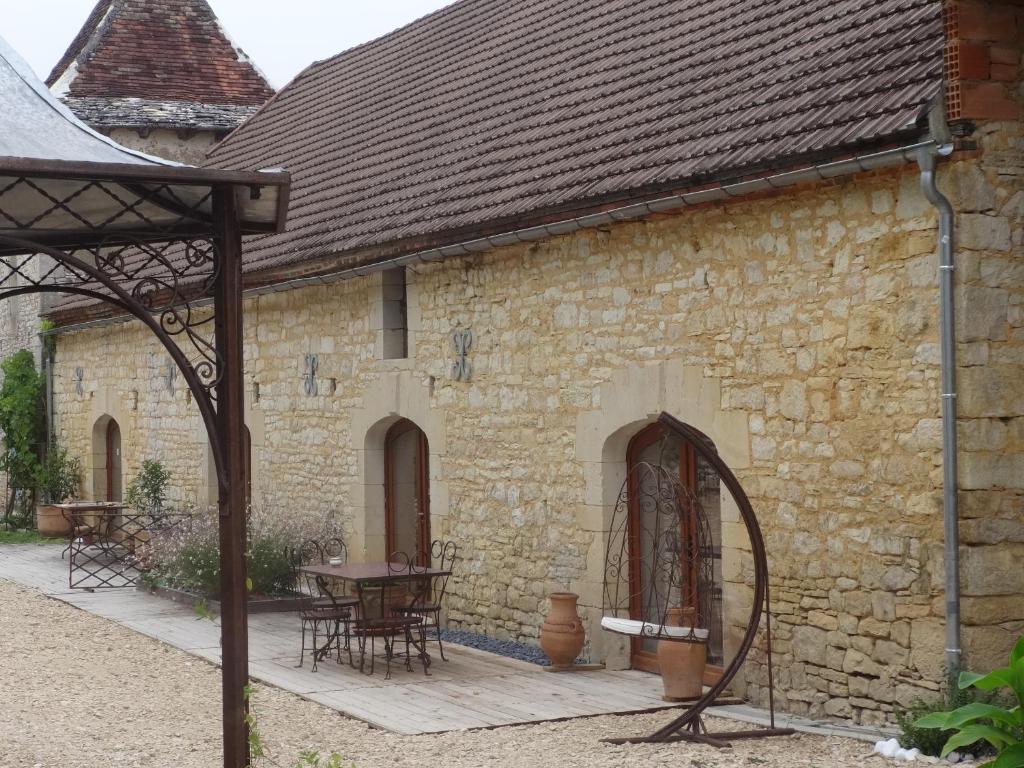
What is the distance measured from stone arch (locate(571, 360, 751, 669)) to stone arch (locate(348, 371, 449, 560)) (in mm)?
2296

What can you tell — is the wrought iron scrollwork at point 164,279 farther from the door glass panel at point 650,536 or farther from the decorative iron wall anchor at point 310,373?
the door glass panel at point 650,536

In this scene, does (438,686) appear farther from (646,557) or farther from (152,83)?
(152,83)

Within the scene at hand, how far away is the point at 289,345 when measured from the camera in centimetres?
1361

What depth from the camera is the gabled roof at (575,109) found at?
7742 mm

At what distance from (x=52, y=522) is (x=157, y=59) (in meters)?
7.95

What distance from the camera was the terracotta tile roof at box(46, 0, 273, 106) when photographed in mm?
21500

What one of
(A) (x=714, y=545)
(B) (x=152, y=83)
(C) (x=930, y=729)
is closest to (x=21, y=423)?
(B) (x=152, y=83)

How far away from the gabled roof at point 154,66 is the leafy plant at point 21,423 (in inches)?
154

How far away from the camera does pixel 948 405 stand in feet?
22.5

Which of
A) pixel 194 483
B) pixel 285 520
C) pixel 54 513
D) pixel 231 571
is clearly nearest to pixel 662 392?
pixel 231 571

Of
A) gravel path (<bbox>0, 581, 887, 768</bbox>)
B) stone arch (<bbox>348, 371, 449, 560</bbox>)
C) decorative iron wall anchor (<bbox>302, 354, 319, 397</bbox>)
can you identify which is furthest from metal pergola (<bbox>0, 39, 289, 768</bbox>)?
decorative iron wall anchor (<bbox>302, 354, 319, 397</bbox>)

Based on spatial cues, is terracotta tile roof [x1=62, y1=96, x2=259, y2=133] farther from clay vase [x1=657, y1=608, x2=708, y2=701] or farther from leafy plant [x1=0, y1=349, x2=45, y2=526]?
clay vase [x1=657, y1=608, x2=708, y2=701]

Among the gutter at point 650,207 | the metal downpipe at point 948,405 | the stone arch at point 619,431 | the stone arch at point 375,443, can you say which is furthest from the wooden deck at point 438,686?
the gutter at point 650,207

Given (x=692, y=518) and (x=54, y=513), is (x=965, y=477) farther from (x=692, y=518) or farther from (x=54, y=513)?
(x=54, y=513)
